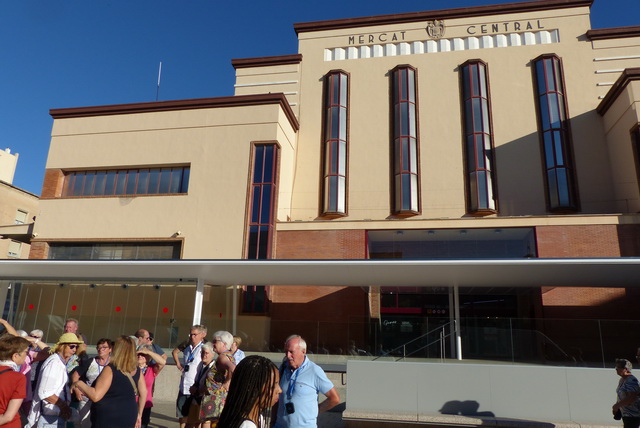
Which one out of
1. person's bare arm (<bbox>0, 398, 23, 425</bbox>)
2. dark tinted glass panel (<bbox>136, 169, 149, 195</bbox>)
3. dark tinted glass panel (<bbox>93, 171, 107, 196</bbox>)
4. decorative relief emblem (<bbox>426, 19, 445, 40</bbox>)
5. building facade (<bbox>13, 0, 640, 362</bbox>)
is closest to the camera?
person's bare arm (<bbox>0, 398, 23, 425</bbox>)

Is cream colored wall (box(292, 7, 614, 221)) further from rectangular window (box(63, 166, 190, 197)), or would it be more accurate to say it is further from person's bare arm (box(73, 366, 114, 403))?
person's bare arm (box(73, 366, 114, 403))

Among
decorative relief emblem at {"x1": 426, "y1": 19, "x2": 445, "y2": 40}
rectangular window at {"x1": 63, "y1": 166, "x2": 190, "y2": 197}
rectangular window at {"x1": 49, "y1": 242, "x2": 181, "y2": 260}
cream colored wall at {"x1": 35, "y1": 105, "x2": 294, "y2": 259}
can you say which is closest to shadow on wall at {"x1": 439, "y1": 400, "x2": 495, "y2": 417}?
cream colored wall at {"x1": 35, "y1": 105, "x2": 294, "y2": 259}

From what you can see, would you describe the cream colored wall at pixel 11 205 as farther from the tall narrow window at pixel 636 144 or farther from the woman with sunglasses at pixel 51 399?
the tall narrow window at pixel 636 144

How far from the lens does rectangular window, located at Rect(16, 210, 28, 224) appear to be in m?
43.8

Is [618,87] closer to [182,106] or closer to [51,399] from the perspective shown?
[182,106]

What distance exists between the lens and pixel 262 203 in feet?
74.6

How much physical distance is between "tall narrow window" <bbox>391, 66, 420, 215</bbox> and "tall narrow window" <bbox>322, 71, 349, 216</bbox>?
252cm

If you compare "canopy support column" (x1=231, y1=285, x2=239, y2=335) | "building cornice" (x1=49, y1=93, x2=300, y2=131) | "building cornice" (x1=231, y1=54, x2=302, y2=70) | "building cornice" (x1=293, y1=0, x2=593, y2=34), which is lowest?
"canopy support column" (x1=231, y1=285, x2=239, y2=335)

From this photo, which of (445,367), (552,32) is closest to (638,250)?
(552,32)

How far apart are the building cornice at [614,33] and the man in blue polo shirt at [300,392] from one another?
26.3m

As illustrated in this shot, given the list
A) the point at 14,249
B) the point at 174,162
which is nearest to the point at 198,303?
the point at 174,162

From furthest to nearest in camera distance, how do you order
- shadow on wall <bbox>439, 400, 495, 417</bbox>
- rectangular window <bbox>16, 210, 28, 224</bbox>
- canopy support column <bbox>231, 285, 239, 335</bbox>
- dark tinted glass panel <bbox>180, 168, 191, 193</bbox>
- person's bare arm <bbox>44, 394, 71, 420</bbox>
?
rectangular window <bbox>16, 210, 28, 224</bbox>, dark tinted glass panel <bbox>180, 168, 191, 193</bbox>, canopy support column <bbox>231, 285, 239, 335</bbox>, shadow on wall <bbox>439, 400, 495, 417</bbox>, person's bare arm <bbox>44, 394, 71, 420</bbox>

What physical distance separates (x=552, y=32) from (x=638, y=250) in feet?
39.7

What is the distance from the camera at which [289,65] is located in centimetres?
2756
